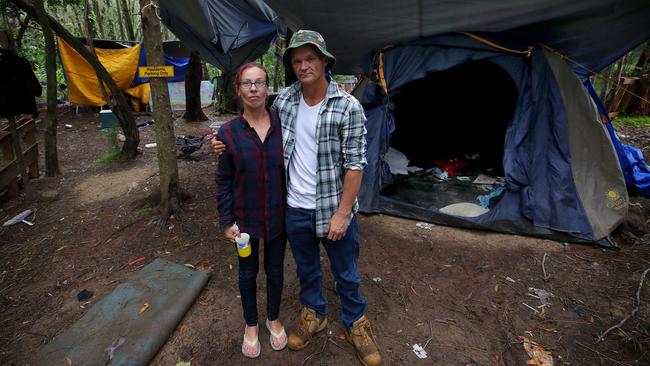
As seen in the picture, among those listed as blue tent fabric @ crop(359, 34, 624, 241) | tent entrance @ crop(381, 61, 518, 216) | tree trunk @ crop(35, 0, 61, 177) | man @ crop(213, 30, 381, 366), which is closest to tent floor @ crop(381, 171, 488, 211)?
tent entrance @ crop(381, 61, 518, 216)

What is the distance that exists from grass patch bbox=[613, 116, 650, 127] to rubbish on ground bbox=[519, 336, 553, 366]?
9800 mm

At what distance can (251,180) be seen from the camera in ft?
6.01

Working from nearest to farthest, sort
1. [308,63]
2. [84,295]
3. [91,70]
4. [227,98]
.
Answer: [308,63] < [84,295] < [91,70] < [227,98]

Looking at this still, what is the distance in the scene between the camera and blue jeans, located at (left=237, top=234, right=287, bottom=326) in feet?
6.61

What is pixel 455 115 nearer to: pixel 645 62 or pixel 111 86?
pixel 111 86

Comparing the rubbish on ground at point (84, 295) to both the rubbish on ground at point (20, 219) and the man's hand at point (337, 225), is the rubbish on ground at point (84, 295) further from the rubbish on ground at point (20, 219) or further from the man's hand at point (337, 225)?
the man's hand at point (337, 225)

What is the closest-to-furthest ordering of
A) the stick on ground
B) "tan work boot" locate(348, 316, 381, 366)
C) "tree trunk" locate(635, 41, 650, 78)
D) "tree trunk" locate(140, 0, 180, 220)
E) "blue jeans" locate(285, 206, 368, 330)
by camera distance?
"blue jeans" locate(285, 206, 368, 330), "tan work boot" locate(348, 316, 381, 366), the stick on ground, "tree trunk" locate(140, 0, 180, 220), "tree trunk" locate(635, 41, 650, 78)

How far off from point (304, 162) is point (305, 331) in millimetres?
1202

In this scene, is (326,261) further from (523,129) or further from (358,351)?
(523,129)

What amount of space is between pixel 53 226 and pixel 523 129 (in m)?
5.58

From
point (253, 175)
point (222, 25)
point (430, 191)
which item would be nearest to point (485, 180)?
point (430, 191)

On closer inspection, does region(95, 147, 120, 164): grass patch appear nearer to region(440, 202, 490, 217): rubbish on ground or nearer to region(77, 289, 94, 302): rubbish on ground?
region(77, 289, 94, 302): rubbish on ground

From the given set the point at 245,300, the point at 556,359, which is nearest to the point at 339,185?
the point at 245,300

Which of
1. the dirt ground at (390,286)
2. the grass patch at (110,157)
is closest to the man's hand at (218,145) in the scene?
the dirt ground at (390,286)
